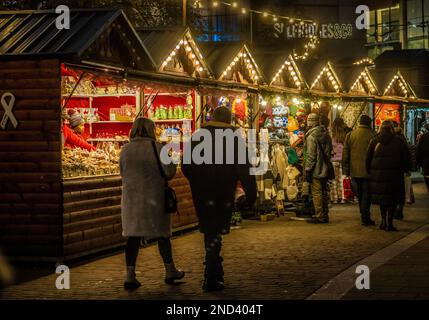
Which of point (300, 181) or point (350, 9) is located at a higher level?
point (350, 9)

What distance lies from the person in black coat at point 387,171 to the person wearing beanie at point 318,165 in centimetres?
124

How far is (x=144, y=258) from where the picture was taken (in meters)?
11.0

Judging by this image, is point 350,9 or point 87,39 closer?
point 87,39

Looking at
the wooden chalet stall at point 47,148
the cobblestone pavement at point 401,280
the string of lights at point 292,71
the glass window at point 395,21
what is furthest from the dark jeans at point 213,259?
the glass window at point 395,21

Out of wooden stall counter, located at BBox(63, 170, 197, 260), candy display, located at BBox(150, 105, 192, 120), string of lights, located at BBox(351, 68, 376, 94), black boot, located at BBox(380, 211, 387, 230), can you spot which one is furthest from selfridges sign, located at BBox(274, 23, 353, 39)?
wooden stall counter, located at BBox(63, 170, 197, 260)

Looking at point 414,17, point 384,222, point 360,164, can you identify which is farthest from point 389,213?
point 414,17

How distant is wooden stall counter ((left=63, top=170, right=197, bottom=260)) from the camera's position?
10406mm

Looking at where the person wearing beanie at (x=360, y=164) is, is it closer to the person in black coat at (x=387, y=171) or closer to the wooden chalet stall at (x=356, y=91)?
the person in black coat at (x=387, y=171)

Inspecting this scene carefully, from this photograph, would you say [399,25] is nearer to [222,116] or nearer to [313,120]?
[313,120]

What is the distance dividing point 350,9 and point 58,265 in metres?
36.1

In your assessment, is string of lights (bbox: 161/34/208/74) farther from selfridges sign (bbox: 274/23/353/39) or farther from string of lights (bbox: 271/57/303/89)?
selfridges sign (bbox: 274/23/353/39)

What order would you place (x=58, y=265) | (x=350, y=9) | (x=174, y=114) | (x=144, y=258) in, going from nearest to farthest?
(x=58, y=265), (x=144, y=258), (x=174, y=114), (x=350, y=9)

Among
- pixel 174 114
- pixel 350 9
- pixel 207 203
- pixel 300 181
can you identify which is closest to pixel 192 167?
pixel 207 203

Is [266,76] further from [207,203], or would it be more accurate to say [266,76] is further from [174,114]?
[207,203]
